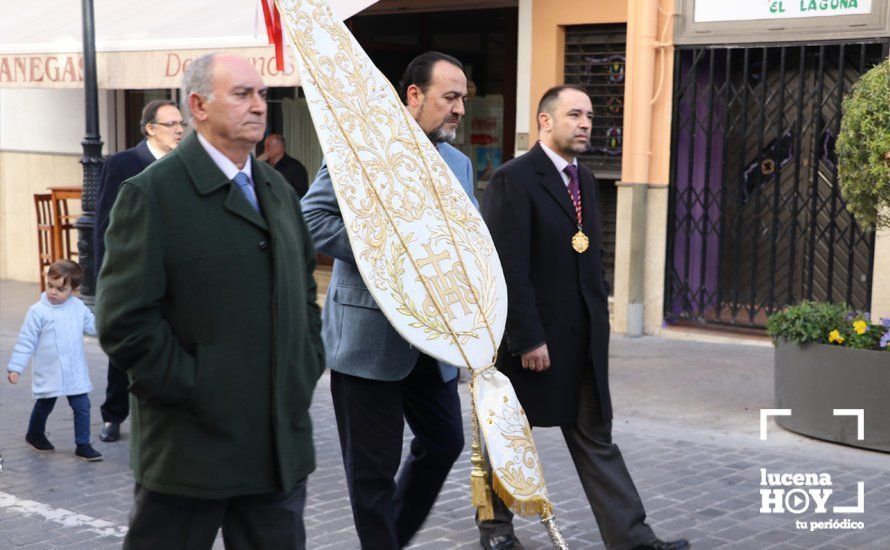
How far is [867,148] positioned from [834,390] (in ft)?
4.47

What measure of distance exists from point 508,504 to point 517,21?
9005 millimetres

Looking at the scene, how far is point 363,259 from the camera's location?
3898 mm

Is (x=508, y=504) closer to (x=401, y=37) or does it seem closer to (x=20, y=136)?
(x=401, y=37)

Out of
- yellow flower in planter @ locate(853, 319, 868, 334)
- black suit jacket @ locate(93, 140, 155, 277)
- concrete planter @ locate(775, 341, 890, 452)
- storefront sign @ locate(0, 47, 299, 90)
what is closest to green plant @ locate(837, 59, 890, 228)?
yellow flower in planter @ locate(853, 319, 868, 334)

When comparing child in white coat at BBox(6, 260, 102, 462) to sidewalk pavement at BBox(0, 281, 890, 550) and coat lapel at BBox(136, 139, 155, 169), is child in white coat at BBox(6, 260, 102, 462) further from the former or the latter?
coat lapel at BBox(136, 139, 155, 169)

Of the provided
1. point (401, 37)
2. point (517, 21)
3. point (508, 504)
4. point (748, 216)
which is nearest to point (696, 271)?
point (748, 216)

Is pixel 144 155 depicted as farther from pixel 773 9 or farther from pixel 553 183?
pixel 773 9

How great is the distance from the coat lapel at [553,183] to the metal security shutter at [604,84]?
636 cm

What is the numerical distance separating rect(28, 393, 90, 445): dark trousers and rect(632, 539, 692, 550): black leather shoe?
3298 mm

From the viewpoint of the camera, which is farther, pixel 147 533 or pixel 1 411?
pixel 1 411

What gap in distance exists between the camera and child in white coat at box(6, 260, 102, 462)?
668 cm

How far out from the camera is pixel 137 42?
37.8 ft

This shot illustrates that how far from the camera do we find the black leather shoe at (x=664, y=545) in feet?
15.6

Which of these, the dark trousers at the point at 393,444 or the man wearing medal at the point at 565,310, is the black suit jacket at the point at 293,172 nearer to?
the man wearing medal at the point at 565,310
